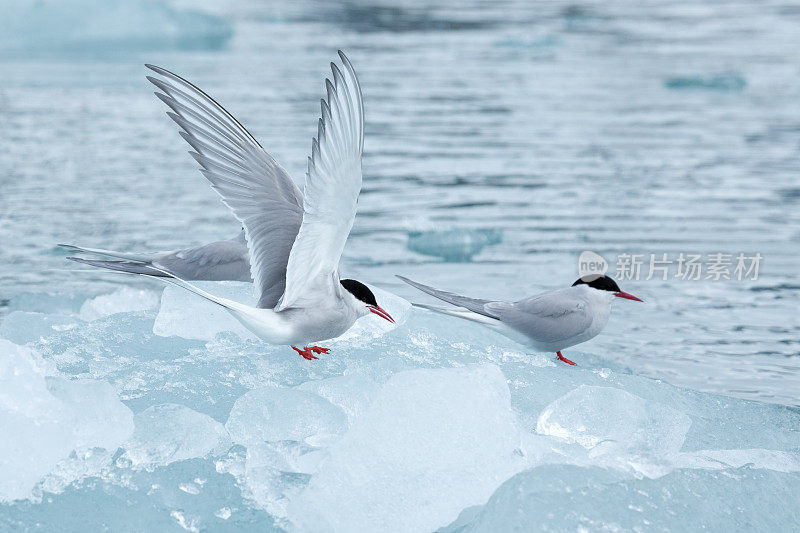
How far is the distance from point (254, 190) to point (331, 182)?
66 centimetres

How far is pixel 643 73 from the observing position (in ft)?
44.2

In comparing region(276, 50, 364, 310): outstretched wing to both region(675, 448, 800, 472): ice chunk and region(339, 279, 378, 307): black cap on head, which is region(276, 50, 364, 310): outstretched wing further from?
region(675, 448, 800, 472): ice chunk

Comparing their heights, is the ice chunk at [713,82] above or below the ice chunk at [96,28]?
below

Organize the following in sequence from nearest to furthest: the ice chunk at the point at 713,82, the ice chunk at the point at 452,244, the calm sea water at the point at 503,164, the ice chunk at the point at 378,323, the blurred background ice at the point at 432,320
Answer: the blurred background ice at the point at 432,320 → the ice chunk at the point at 378,323 → the calm sea water at the point at 503,164 → the ice chunk at the point at 452,244 → the ice chunk at the point at 713,82

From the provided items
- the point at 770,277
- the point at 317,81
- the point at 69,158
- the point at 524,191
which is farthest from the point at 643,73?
the point at 770,277

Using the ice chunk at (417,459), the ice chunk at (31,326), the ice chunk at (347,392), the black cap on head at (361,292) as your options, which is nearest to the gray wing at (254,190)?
the black cap on head at (361,292)

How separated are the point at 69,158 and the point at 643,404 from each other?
22.5 ft

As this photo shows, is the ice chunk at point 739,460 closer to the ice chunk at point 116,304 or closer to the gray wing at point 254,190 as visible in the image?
the gray wing at point 254,190

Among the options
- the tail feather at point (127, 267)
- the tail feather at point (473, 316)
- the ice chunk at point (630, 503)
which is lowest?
the ice chunk at point (630, 503)

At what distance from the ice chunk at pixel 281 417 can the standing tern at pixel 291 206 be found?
0.76ft

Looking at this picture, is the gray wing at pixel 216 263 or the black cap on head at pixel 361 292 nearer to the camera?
the black cap on head at pixel 361 292

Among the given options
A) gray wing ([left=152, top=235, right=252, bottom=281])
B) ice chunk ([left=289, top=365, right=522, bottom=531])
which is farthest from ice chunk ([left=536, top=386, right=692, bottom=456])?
gray wing ([left=152, top=235, right=252, bottom=281])

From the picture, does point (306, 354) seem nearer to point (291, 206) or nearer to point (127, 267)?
point (291, 206)

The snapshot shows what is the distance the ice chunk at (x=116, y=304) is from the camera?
458 centimetres
